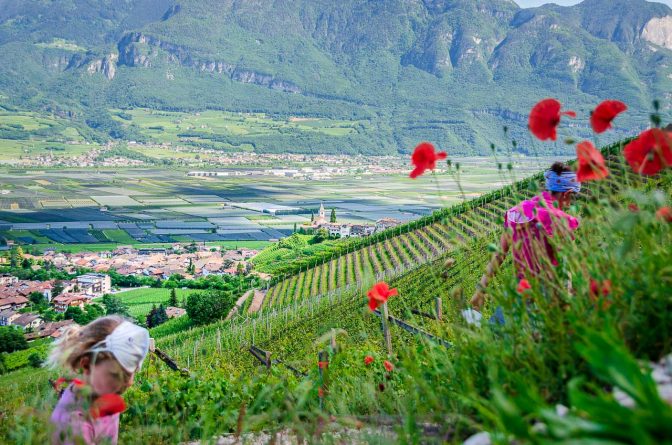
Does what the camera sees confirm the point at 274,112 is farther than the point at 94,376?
Yes

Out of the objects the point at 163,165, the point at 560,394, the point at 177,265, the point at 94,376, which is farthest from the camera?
the point at 163,165

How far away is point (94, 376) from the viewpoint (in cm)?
197

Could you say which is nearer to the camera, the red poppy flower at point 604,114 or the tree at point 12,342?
the red poppy flower at point 604,114

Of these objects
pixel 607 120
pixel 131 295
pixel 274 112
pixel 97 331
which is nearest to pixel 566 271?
pixel 607 120

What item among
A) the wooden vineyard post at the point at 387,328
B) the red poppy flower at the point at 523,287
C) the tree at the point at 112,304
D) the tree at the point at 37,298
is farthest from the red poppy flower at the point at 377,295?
the tree at the point at 37,298

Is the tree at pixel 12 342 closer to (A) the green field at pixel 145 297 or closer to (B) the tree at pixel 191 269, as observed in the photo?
(A) the green field at pixel 145 297

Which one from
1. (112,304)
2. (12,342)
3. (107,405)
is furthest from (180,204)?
(107,405)

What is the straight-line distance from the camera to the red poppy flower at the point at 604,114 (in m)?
1.77

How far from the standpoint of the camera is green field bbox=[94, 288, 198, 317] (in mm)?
38047

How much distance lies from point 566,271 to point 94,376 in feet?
4.94

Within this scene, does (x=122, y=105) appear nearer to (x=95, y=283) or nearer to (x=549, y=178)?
(x=95, y=283)

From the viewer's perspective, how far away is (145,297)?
138ft

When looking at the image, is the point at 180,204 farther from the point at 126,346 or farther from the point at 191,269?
the point at 126,346

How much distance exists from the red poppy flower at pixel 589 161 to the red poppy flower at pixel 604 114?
0.12m
